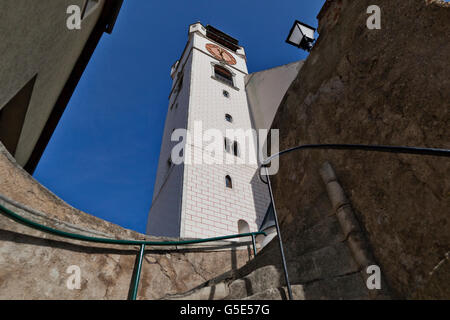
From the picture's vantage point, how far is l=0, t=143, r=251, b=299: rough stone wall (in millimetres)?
2188

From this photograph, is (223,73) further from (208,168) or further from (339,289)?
(339,289)

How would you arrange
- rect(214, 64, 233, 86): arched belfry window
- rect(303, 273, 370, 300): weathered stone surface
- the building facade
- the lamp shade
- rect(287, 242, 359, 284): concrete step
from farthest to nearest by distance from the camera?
rect(214, 64, 233, 86): arched belfry window < the lamp shade < the building facade < rect(287, 242, 359, 284): concrete step < rect(303, 273, 370, 300): weathered stone surface

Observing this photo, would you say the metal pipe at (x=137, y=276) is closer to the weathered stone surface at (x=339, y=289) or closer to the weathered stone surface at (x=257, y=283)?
the weathered stone surface at (x=257, y=283)

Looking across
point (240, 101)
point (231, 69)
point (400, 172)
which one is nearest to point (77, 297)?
point (400, 172)

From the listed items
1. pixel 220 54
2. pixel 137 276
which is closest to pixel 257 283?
pixel 137 276

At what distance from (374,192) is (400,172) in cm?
26

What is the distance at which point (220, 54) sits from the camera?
18.0 m

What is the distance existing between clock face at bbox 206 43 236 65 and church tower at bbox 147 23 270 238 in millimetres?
609

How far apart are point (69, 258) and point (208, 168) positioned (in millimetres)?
8040

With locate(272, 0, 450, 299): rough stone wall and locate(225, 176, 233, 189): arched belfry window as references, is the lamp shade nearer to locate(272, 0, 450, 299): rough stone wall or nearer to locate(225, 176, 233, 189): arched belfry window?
locate(272, 0, 450, 299): rough stone wall

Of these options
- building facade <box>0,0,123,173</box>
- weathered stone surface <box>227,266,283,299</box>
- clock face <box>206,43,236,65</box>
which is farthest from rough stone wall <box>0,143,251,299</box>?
clock face <box>206,43,236,65</box>

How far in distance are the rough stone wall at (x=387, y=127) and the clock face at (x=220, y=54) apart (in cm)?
1543

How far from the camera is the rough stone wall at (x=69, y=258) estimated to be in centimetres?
219

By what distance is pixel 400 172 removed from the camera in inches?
71.7
